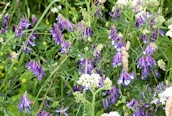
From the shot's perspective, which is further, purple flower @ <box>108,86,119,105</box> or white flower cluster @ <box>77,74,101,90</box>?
purple flower @ <box>108,86,119,105</box>

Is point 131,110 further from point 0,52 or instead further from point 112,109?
point 0,52

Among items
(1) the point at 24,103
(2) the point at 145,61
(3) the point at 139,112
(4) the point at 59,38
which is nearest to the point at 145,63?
(2) the point at 145,61

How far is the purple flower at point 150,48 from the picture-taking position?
6.59ft

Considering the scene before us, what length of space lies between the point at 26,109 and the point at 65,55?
0.96 feet

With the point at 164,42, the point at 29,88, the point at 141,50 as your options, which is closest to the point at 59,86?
the point at 29,88

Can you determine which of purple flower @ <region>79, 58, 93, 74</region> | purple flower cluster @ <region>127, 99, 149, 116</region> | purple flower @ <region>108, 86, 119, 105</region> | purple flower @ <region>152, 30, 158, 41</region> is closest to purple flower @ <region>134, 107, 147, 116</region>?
purple flower cluster @ <region>127, 99, 149, 116</region>

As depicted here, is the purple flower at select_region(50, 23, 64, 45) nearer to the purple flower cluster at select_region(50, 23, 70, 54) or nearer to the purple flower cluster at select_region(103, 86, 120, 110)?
the purple flower cluster at select_region(50, 23, 70, 54)

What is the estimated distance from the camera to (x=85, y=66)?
1979 mm

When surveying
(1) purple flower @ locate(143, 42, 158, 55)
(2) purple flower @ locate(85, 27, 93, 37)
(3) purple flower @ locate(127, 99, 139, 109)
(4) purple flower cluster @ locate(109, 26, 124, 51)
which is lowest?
(3) purple flower @ locate(127, 99, 139, 109)

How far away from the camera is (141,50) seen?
214 centimetres

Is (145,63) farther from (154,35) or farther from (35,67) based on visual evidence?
(35,67)

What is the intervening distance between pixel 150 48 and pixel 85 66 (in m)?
0.30

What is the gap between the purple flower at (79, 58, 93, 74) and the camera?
1978 mm

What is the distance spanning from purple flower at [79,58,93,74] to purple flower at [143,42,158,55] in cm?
26
